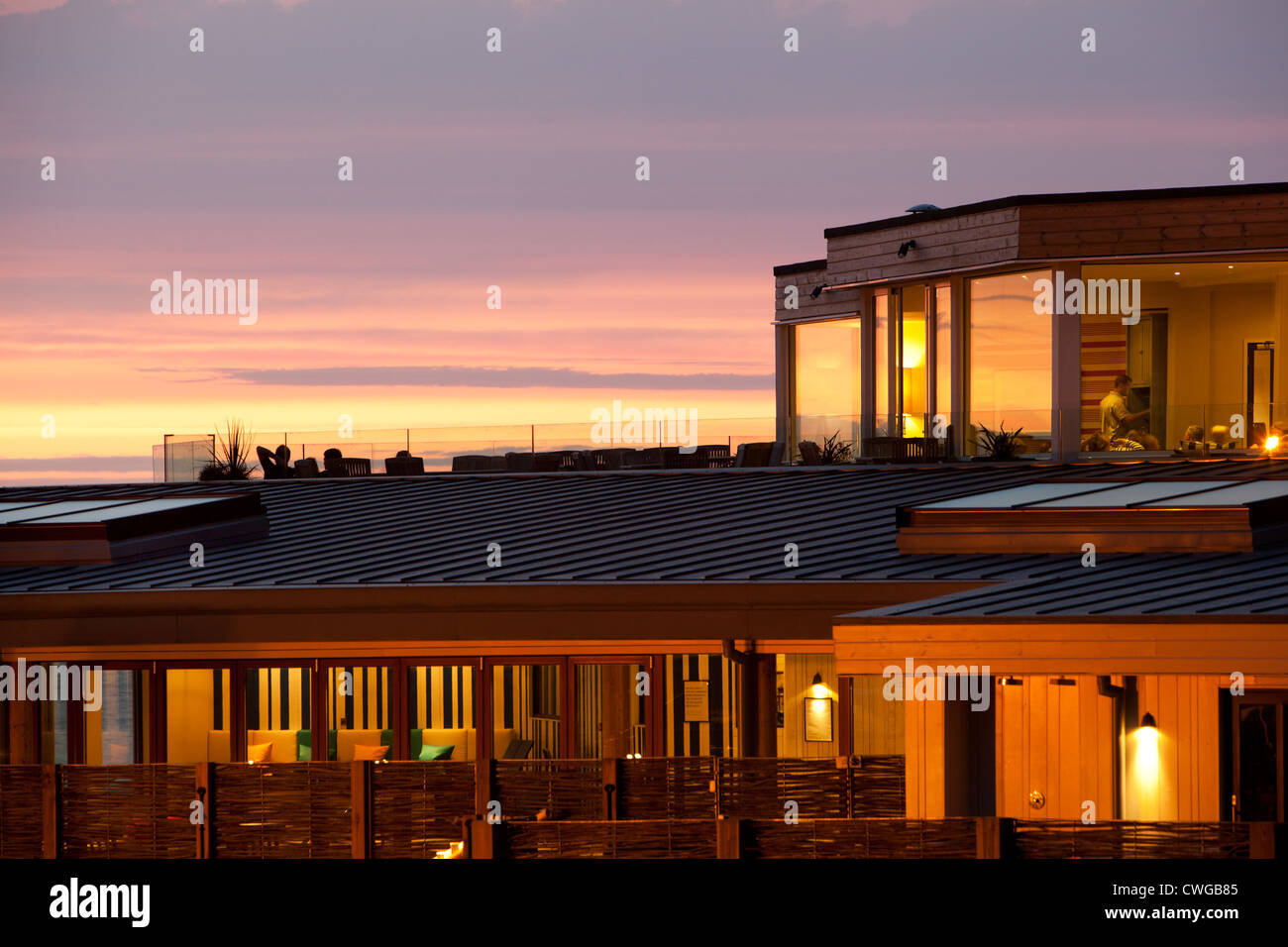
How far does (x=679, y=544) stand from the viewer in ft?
46.6

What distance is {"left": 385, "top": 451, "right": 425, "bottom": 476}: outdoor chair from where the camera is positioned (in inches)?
863

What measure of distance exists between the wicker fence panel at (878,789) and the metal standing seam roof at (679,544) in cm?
124

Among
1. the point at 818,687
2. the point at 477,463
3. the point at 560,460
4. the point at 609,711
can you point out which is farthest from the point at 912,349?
the point at 609,711

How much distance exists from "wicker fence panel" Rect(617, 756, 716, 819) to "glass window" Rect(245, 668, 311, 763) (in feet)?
11.5

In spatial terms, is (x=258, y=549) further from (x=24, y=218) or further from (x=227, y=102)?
(x=24, y=218)

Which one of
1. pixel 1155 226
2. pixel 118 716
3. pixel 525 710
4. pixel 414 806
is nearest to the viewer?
pixel 414 806

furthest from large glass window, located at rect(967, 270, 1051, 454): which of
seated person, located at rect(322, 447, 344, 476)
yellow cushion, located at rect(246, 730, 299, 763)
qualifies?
yellow cushion, located at rect(246, 730, 299, 763)

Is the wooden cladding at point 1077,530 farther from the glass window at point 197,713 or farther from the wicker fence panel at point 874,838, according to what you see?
the glass window at point 197,713

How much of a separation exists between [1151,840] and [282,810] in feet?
18.9

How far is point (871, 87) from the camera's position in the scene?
35406 mm

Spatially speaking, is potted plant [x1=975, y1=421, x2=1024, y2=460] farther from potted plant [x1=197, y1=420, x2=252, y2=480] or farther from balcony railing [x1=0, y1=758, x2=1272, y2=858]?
potted plant [x1=197, y1=420, x2=252, y2=480]

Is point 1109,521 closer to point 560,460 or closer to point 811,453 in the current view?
point 811,453
